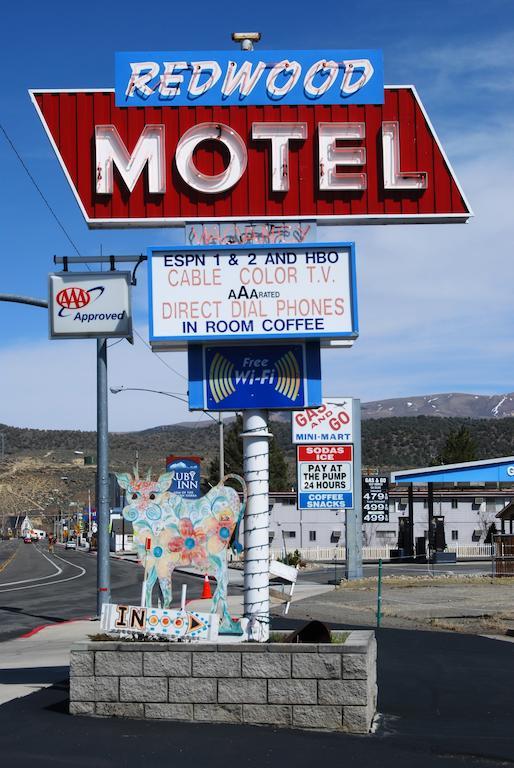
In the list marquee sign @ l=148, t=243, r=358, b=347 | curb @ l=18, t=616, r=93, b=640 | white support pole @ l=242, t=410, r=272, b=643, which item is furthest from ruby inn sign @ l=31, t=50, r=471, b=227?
curb @ l=18, t=616, r=93, b=640

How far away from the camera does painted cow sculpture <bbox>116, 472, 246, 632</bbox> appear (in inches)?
505

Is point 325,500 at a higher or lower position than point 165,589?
higher

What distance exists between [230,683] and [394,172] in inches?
279

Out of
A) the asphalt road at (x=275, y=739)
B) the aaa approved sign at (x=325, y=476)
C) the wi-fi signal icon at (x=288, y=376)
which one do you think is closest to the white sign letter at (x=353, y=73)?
the wi-fi signal icon at (x=288, y=376)

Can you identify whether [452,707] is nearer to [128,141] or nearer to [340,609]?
[128,141]

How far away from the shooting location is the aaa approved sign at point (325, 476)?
35.6 meters

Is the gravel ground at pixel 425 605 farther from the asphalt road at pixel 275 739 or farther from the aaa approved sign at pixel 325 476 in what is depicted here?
the asphalt road at pixel 275 739

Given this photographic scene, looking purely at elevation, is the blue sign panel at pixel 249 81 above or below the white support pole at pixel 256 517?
above

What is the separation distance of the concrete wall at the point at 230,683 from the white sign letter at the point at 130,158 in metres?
6.08

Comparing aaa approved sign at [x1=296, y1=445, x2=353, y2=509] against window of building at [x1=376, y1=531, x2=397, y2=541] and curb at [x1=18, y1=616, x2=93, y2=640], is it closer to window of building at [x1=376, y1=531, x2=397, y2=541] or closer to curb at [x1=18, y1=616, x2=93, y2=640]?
curb at [x1=18, y1=616, x2=93, y2=640]

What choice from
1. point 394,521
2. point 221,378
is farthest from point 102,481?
point 394,521

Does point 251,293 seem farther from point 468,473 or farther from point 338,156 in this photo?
point 468,473

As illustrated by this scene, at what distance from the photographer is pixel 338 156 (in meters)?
13.7

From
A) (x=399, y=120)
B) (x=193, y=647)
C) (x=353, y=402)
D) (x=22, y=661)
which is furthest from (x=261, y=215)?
(x=353, y=402)
